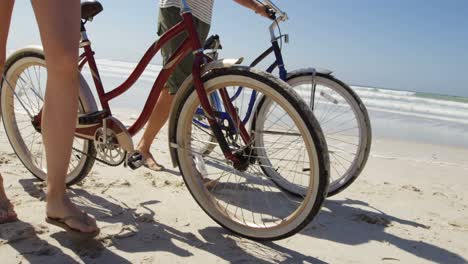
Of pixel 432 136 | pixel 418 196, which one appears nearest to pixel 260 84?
pixel 418 196

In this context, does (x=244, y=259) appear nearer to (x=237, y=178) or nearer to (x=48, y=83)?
(x=48, y=83)

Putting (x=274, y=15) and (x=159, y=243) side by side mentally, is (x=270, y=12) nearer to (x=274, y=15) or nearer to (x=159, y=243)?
(x=274, y=15)

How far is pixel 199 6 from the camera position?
3102 millimetres

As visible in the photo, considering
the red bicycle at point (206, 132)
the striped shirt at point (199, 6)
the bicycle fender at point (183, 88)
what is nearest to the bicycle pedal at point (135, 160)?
the red bicycle at point (206, 132)

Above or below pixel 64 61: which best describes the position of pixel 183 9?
above

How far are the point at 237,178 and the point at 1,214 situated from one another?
1.72 metres

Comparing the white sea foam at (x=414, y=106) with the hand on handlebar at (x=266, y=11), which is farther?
the white sea foam at (x=414, y=106)

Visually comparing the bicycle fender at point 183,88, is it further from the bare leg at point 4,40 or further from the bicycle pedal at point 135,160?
the bare leg at point 4,40

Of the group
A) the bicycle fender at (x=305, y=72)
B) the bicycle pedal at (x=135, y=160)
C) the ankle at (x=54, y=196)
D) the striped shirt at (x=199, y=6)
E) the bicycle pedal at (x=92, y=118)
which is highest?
the striped shirt at (x=199, y=6)

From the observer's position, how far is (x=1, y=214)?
222cm

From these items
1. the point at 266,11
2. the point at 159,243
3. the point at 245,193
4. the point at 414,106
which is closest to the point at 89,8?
the point at 266,11

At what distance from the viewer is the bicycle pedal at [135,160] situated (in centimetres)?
250

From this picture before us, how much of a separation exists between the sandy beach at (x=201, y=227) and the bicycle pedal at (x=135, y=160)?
29cm

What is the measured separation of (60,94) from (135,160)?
0.71 metres
